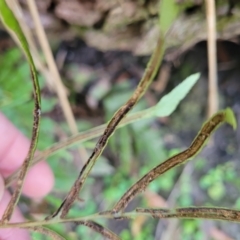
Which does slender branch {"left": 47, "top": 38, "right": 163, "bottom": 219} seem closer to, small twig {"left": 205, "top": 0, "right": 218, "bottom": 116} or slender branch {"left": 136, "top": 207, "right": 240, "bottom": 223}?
slender branch {"left": 136, "top": 207, "right": 240, "bottom": 223}

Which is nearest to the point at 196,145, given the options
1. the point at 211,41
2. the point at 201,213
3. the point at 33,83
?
the point at 201,213

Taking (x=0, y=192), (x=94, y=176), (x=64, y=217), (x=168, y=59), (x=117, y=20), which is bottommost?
(x=64, y=217)

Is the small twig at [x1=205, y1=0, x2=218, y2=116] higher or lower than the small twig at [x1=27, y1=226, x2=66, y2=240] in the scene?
higher

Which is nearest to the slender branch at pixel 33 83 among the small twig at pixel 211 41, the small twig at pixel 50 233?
the small twig at pixel 50 233

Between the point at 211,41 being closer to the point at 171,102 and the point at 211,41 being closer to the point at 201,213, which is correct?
the point at 171,102

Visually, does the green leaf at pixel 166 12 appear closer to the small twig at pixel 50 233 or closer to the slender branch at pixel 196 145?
Answer: the slender branch at pixel 196 145

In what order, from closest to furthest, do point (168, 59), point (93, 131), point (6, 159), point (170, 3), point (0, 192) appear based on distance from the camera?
point (170, 3), point (93, 131), point (0, 192), point (6, 159), point (168, 59)

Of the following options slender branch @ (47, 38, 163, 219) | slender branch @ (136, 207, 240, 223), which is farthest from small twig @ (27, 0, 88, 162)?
slender branch @ (136, 207, 240, 223)

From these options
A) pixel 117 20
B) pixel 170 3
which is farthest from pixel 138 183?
pixel 117 20

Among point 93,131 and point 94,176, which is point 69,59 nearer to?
point 94,176

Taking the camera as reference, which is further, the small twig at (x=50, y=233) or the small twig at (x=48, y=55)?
the small twig at (x=48, y=55)

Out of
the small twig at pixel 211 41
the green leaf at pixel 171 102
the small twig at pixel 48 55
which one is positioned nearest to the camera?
the green leaf at pixel 171 102
